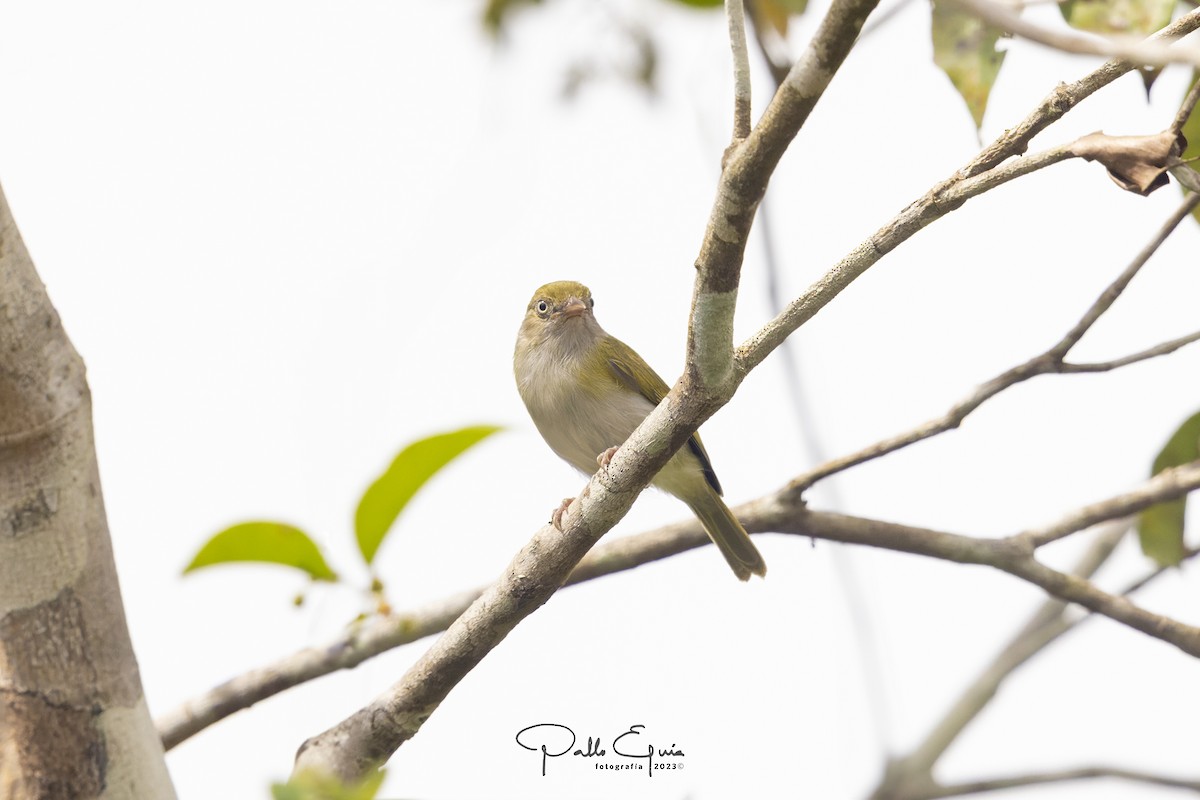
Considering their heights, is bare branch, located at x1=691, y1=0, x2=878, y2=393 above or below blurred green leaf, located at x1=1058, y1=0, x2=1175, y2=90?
below

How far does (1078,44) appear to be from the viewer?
1384mm

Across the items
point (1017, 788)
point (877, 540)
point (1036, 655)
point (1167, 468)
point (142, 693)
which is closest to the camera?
point (142, 693)

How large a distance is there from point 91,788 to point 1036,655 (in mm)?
3027

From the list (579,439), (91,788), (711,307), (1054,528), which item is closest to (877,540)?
(1054,528)

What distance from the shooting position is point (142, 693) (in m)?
2.32

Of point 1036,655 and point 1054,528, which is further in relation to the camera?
point 1036,655

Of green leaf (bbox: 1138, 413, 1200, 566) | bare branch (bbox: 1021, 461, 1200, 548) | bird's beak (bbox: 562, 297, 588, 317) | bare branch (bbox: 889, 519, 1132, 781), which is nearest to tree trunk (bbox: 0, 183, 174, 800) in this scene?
bare branch (bbox: 889, 519, 1132, 781)

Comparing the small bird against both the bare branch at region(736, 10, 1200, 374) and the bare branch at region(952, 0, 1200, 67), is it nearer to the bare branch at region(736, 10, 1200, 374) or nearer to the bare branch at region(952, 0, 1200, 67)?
the bare branch at region(736, 10, 1200, 374)

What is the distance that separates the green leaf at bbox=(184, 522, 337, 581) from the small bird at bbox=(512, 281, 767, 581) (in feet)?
5.38

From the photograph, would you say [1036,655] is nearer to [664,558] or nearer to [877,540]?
[877,540]

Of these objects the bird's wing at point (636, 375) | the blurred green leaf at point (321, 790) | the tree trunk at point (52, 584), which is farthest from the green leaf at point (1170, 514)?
the tree trunk at point (52, 584)

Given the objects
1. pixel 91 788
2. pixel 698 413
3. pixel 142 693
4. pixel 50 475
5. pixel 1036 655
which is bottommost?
pixel 91 788

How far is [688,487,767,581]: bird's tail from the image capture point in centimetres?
479

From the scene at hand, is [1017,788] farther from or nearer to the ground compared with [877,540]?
nearer to the ground
